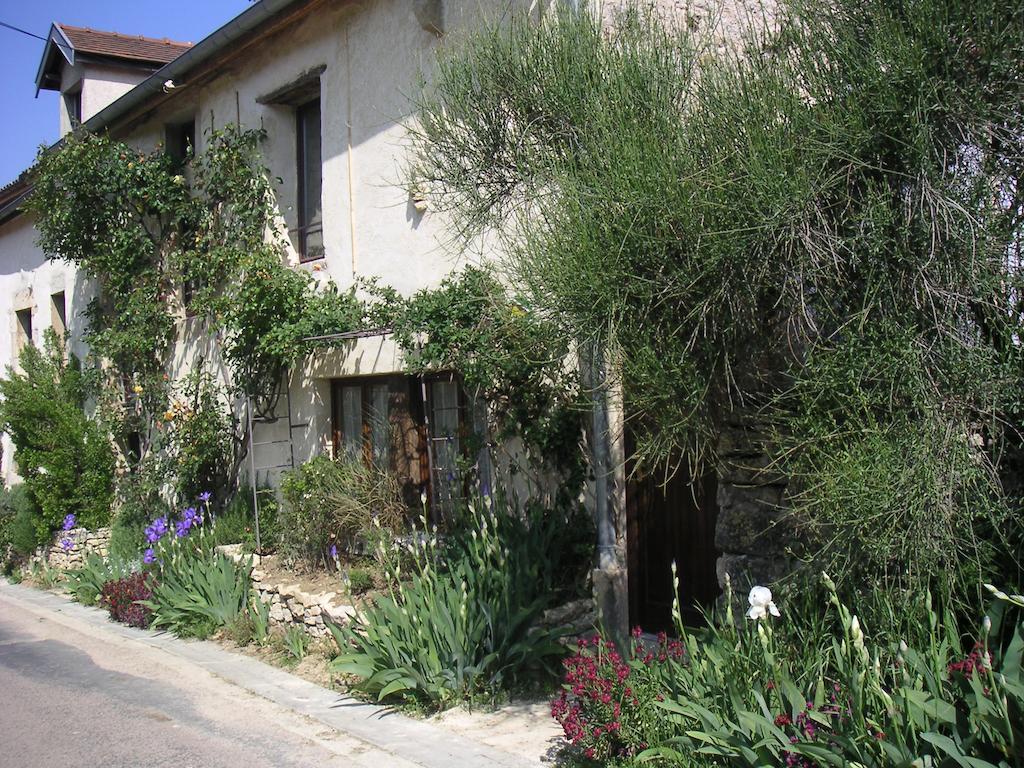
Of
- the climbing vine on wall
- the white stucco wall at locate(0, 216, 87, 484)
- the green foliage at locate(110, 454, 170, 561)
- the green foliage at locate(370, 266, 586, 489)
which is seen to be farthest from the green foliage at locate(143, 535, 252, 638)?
the white stucco wall at locate(0, 216, 87, 484)

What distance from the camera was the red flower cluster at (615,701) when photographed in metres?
4.60

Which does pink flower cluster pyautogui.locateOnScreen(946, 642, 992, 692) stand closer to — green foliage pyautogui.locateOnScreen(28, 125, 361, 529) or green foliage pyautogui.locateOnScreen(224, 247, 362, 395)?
green foliage pyautogui.locateOnScreen(224, 247, 362, 395)

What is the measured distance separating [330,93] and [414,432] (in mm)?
3484

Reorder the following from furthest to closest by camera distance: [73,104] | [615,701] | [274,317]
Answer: [73,104] → [274,317] → [615,701]

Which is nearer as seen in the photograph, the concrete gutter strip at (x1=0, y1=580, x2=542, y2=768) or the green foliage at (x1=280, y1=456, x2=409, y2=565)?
the concrete gutter strip at (x1=0, y1=580, x2=542, y2=768)

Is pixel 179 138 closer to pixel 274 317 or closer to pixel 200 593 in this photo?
pixel 274 317

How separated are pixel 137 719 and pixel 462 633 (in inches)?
→ 93.7

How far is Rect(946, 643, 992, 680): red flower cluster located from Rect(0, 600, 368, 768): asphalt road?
327 cm

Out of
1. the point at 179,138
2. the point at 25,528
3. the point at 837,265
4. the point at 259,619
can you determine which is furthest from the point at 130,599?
the point at 837,265

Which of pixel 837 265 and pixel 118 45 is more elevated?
pixel 118 45

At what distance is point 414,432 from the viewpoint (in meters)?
8.81

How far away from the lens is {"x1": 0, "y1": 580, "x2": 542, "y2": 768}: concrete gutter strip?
5.34 meters

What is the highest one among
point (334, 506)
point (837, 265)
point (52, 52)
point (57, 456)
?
point (52, 52)

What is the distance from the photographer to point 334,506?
8352 millimetres
